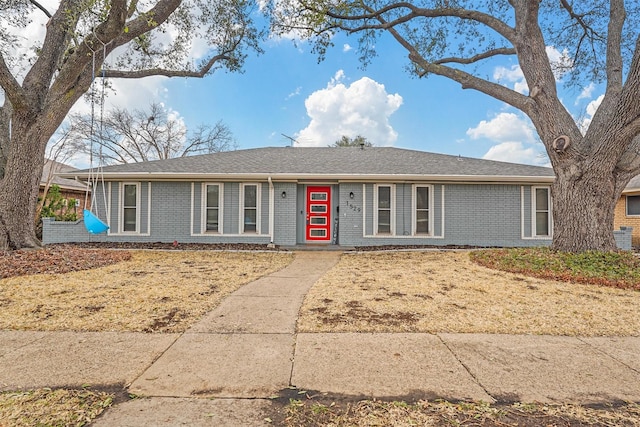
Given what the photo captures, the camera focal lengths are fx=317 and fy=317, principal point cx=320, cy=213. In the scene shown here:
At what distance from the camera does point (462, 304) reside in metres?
4.53

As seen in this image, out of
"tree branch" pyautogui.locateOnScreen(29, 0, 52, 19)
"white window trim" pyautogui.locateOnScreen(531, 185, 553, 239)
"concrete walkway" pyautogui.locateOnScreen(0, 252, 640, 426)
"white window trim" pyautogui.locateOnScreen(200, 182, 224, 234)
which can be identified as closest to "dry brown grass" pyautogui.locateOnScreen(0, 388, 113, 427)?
"concrete walkway" pyautogui.locateOnScreen(0, 252, 640, 426)

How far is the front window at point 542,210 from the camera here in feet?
35.5

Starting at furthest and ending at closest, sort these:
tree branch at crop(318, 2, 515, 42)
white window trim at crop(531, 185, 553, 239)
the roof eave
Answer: white window trim at crop(531, 185, 553, 239), the roof eave, tree branch at crop(318, 2, 515, 42)

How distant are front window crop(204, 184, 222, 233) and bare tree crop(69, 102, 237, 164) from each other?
17936 millimetres

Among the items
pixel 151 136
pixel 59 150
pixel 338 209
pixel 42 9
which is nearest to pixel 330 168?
pixel 338 209

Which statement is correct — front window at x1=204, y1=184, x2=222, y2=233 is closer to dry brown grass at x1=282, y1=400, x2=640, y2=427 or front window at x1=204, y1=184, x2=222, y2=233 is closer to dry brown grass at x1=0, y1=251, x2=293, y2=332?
dry brown grass at x1=0, y1=251, x2=293, y2=332

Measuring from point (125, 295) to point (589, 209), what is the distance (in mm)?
9965

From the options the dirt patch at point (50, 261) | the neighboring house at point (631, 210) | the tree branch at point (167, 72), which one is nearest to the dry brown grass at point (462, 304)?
the dirt patch at point (50, 261)

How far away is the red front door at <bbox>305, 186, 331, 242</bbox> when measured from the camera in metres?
11.3

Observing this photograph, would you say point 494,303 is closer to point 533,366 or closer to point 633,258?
point 533,366

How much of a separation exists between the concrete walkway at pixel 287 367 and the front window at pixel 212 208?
7.77 meters

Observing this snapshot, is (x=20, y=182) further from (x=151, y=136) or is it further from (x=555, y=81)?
(x=151, y=136)

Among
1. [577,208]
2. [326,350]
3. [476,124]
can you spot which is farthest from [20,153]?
[476,124]

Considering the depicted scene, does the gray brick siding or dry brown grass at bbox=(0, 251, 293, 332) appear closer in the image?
dry brown grass at bbox=(0, 251, 293, 332)
